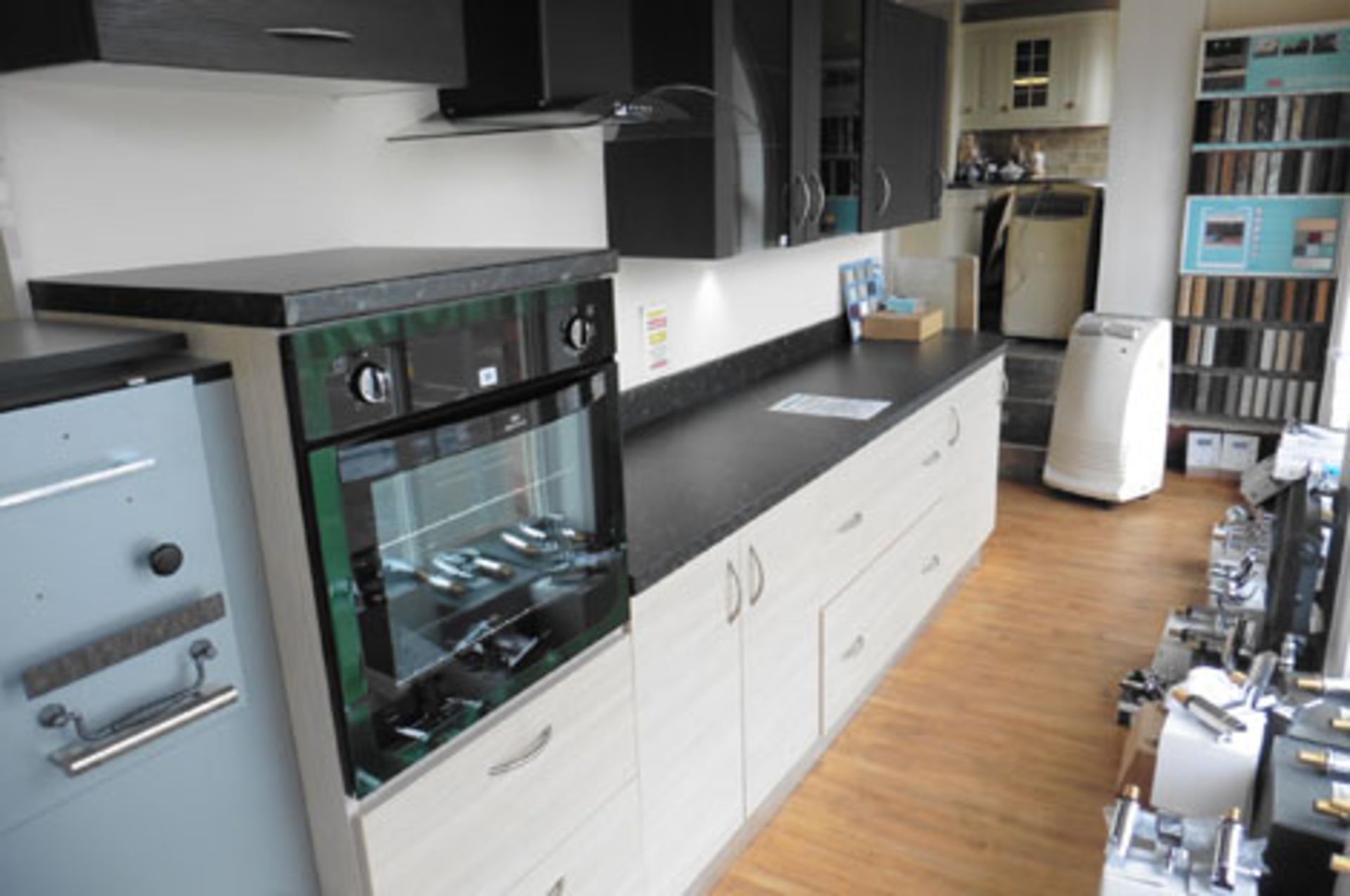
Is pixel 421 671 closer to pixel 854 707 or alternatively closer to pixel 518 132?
pixel 518 132

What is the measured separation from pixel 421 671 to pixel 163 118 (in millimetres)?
901

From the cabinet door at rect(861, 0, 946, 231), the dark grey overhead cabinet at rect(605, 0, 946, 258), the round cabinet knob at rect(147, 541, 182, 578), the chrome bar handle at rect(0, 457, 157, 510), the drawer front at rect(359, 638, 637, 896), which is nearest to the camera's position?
the chrome bar handle at rect(0, 457, 157, 510)

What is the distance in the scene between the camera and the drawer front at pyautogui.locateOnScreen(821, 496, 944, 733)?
2.52m

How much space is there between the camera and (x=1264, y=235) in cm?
456

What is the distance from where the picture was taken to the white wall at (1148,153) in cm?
460

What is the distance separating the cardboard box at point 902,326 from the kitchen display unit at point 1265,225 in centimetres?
182

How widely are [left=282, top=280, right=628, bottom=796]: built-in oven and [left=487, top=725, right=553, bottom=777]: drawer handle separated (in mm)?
94

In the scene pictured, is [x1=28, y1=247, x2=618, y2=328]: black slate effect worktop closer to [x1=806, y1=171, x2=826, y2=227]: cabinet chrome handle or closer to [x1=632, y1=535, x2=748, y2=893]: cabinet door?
[x1=632, y1=535, x2=748, y2=893]: cabinet door

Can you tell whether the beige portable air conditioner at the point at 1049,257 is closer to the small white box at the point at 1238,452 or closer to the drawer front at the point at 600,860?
the small white box at the point at 1238,452

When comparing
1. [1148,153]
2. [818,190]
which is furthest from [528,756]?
[1148,153]

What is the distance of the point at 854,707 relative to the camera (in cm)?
283

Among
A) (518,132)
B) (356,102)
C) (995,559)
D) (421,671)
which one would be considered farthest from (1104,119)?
(421,671)

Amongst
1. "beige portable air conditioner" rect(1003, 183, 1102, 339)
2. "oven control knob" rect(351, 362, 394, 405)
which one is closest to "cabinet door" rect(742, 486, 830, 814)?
"oven control knob" rect(351, 362, 394, 405)

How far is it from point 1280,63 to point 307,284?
4.72m
